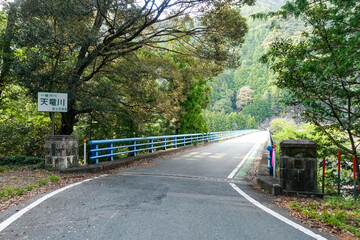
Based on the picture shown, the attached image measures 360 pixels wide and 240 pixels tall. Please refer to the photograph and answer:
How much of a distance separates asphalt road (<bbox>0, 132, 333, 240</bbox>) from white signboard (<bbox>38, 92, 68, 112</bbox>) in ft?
11.1

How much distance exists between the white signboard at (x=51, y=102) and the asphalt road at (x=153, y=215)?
339 cm

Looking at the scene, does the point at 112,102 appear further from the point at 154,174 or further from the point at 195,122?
the point at 195,122

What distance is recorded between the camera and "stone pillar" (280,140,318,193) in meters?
5.88

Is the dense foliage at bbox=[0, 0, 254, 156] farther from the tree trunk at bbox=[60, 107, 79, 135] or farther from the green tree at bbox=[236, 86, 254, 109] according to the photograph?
the green tree at bbox=[236, 86, 254, 109]

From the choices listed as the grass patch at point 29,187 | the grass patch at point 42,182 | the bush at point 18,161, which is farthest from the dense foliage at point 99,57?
the grass patch at point 29,187

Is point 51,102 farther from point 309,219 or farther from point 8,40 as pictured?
point 309,219

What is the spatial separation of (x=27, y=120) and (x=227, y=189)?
476 inches

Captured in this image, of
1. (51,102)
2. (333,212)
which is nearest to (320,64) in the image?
(333,212)

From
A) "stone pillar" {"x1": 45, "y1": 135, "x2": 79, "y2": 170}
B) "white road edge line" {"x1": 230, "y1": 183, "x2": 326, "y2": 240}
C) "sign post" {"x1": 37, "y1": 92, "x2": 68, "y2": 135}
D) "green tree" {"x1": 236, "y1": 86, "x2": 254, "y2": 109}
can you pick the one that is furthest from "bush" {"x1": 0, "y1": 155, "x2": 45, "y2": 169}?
"green tree" {"x1": 236, "y1": 86, "x2": 254, "y2": 109}

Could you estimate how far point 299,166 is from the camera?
5930 millimetres

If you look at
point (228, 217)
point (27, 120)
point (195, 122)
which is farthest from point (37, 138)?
point (195, 122)

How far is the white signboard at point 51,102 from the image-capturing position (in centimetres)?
830

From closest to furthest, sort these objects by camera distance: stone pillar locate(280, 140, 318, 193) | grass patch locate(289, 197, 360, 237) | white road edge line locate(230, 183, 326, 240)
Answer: white road edge line locate(230, 183, 326, 240) → grass patch locate(289, 197, 360, 237) → stone pillar locate(280, 140, 318, 193)

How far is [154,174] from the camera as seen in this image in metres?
8.22
